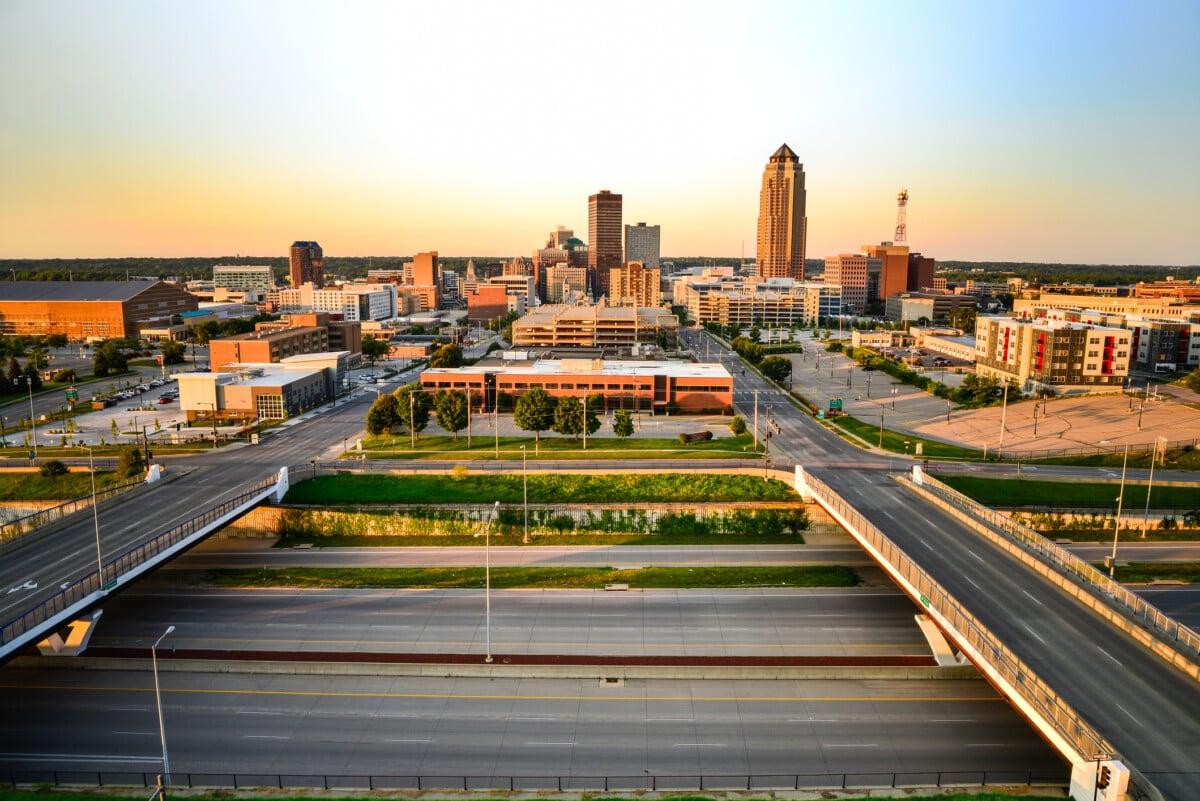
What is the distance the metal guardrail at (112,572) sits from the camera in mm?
30031

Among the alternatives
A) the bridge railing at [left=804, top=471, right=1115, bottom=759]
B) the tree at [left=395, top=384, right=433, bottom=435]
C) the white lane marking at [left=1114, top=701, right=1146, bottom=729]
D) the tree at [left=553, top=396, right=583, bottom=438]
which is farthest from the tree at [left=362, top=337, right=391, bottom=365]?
the white lane marking at [left=1114, top=701, right=1146, bottom=729]

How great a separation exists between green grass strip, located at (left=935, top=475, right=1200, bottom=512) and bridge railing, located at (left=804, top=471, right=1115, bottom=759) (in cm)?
2230

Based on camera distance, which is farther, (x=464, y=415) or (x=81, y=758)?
(x=464, y=415)

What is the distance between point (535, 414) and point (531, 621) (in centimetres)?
3355

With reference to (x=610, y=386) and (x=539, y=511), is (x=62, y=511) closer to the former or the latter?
(x=539, y=511)

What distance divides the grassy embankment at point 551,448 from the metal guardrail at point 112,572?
19403mm

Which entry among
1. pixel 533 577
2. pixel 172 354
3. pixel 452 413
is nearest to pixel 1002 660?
pixel 533 577

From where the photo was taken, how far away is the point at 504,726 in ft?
96.0

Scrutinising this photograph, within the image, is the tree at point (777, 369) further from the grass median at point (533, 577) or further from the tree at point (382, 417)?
the grass median at point (533, 577)

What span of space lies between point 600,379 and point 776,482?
109 ft

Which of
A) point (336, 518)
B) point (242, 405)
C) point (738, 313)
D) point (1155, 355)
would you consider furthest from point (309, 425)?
point (738, 313)

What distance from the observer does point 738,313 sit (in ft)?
650

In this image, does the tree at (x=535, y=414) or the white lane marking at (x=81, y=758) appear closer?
the white lane marking at (x=81, y=758)

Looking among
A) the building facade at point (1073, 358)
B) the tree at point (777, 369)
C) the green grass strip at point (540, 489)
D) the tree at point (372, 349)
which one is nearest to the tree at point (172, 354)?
the tree at point (372, 349)
